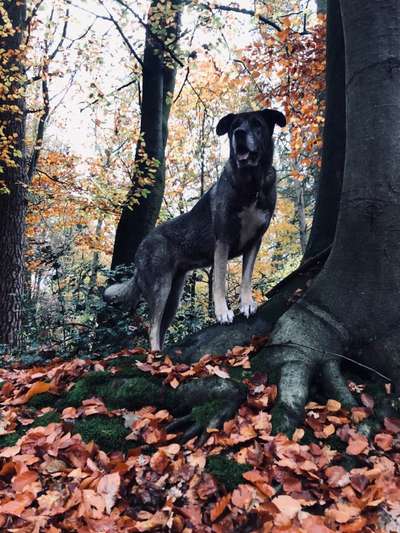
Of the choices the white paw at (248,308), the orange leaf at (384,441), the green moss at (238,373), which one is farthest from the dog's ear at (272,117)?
the orange leaf at (384,441)

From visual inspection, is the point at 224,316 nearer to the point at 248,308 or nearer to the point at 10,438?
the point at 248,308

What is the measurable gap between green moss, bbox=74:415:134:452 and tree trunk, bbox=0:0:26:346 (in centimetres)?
682

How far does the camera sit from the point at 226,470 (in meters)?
2.32

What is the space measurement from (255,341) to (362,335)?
0.85m

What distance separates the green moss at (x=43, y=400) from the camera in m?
3.39

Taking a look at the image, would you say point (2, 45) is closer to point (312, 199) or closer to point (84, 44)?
point (84, 44)

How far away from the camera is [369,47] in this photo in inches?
138

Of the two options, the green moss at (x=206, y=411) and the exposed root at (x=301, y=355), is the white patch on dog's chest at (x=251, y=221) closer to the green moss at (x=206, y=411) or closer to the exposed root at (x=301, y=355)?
the exposed root at (x=301, y=355)

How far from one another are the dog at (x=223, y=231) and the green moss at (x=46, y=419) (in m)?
1.85

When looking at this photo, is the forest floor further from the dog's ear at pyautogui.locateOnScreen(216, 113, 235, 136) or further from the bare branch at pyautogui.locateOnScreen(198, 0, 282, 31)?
the bare branch at pyautogui.locateOnScreen(198, 0, 282, 31)

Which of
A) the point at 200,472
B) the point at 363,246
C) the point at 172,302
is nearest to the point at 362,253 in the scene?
the point at 363,246

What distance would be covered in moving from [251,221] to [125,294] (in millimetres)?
2414

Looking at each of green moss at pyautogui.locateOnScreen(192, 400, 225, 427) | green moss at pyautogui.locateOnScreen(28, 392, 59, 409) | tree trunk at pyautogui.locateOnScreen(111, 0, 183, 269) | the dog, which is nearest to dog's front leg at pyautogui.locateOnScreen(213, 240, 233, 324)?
the dog

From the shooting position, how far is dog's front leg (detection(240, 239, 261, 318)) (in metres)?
4.36
